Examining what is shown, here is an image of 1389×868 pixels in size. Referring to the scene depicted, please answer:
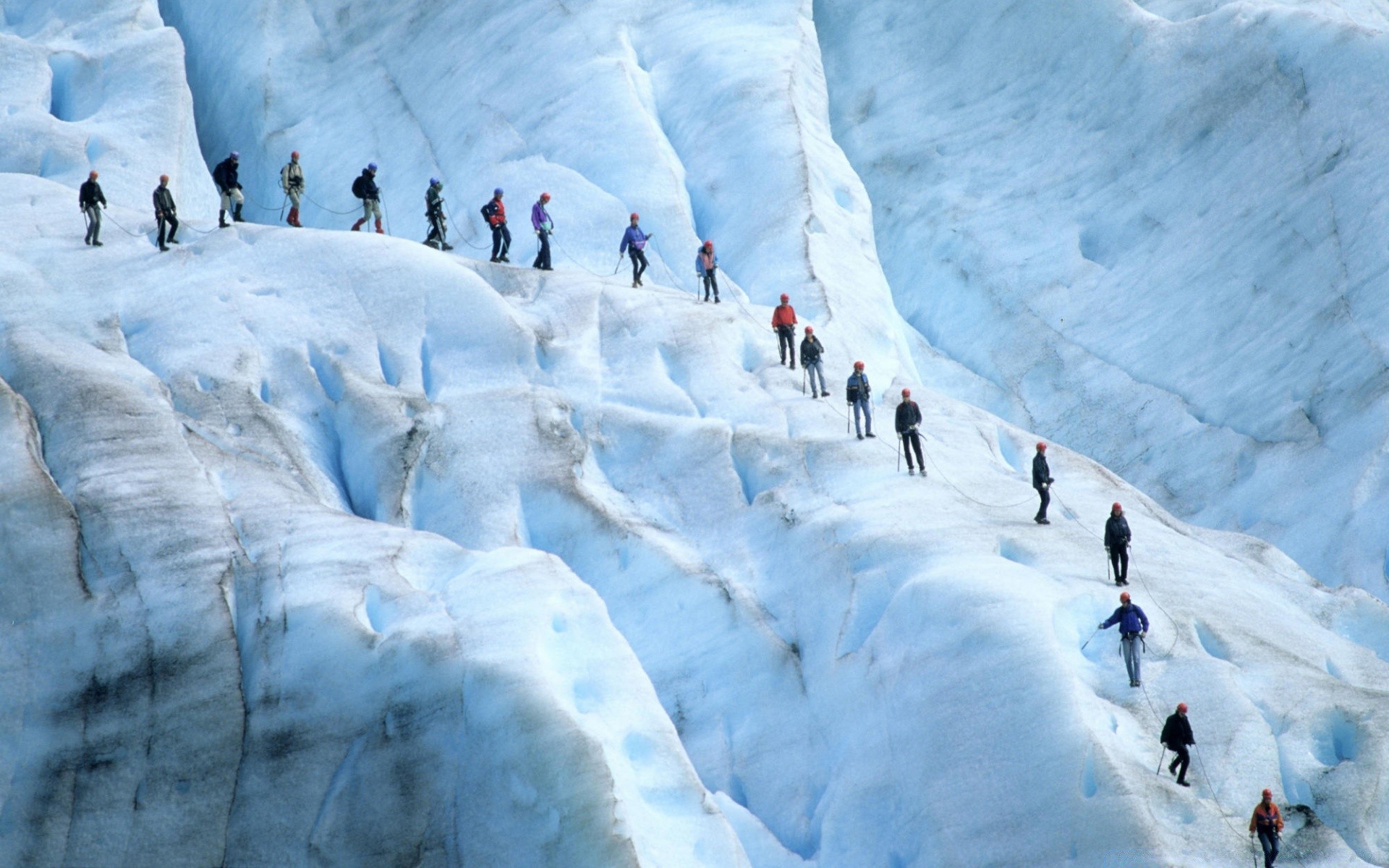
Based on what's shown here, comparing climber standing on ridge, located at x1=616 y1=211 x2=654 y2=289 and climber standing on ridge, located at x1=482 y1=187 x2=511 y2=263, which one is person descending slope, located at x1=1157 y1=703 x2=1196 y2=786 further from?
climber standing on ridge, located at x1=482 y1=187 x2=511 y2=263

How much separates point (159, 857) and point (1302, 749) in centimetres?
1743

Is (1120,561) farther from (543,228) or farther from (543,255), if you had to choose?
(543,255)

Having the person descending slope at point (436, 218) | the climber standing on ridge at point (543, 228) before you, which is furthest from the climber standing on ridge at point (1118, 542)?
the person descending slope at point (436, 218)

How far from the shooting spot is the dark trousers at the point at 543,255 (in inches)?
1222

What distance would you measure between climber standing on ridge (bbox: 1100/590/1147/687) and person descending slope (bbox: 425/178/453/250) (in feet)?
58.5

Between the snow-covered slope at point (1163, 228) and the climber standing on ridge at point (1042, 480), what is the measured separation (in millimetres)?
9388

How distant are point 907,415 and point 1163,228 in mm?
15668

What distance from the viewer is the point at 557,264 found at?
33.9m

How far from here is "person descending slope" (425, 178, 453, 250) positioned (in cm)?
3216

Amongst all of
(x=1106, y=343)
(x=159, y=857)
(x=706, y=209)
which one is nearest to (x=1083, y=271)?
(x=1106, y=343)

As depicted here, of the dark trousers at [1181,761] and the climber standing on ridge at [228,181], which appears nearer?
the dark trousers at [1181,761]

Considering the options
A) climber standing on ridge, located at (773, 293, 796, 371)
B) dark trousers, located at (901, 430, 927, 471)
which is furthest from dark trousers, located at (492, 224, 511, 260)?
dark trousers, located at (901, 430, 927, 471)

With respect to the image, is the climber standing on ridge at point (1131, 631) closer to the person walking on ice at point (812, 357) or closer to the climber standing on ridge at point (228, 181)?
the person walking on ice at point (812, 357)

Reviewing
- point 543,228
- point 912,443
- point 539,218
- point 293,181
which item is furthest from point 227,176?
point 912,443
